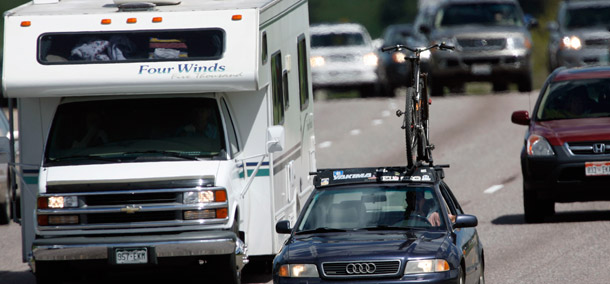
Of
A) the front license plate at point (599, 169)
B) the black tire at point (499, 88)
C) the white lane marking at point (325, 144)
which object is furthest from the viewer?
the black tire at point (499, 88)

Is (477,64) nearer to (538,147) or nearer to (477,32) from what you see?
(477,32)

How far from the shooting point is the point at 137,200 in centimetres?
1402

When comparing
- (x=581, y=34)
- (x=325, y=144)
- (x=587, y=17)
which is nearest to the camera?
(x=325, y=144)

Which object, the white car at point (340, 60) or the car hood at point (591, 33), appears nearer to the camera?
the car hood at point (591, 33)

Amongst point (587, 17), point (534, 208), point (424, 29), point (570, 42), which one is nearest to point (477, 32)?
point (424, 29)

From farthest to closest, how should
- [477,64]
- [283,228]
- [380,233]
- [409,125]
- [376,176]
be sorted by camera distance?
[477,64] < [409,125] < [376,176] < [283,228] < [380,233]

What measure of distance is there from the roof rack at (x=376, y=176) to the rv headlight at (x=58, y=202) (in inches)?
91.5

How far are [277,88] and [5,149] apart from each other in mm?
3032

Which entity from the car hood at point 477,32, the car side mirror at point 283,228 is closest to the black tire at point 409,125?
the car side mirror at point 283,228

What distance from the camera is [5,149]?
47.6ft

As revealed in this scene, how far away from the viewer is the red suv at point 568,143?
62.0ft

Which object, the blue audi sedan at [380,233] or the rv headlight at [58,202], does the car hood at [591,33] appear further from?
the rv headlight at [58,202]

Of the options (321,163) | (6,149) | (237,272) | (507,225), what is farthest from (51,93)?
(321,163)

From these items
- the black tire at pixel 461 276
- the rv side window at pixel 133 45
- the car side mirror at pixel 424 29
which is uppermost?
the rv side window at pixel 133 45
